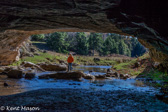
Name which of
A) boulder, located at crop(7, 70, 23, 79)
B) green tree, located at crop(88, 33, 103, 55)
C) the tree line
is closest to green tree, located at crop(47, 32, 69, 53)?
the tree line

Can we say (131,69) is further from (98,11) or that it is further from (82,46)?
(82,46)

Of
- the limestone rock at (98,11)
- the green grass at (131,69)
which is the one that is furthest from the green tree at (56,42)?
the limestone rock at (98,11)

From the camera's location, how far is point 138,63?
19875 mm

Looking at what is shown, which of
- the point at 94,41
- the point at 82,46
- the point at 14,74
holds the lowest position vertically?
the point at 14,74

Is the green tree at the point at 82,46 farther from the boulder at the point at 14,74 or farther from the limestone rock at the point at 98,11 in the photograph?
the limestone rock at the point at 98,11

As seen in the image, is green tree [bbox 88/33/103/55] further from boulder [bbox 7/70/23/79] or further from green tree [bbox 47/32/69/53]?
boulder [bbox 7/70/23/79]

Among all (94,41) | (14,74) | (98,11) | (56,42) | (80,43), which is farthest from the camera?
(94,41)

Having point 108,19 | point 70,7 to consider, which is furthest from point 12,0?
point 108,19

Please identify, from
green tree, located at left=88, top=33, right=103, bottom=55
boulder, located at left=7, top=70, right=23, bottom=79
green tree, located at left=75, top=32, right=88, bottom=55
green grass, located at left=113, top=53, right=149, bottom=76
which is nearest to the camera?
boulder, located at left=7, top=70, right=23, bottom=79

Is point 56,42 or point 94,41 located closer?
point 56,42

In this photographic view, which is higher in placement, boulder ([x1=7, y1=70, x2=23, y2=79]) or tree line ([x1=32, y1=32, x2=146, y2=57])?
tree line ([x1=32, y1=32, x2=146, y2=57])

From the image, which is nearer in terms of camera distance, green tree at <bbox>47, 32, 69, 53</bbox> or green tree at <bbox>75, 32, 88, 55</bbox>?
green tree at <bbox>47, 32, 69, 53</bbox>

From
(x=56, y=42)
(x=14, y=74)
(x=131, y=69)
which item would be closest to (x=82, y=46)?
(x=56, y=42)

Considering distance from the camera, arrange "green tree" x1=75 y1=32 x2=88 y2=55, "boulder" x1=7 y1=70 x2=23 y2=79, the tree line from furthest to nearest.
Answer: "green tree" x1=75 y1=32 x2=88 y2=55, the tree line, "boulder" x1=7 y1=70 x2=23 y2=79
